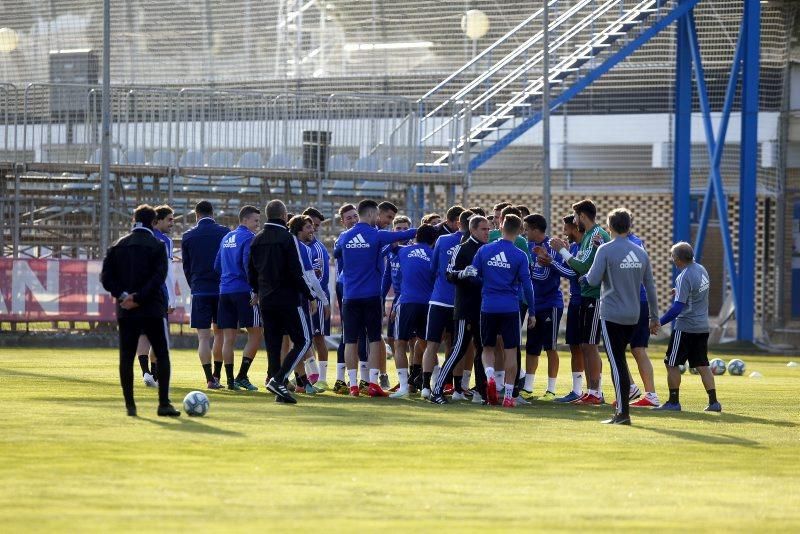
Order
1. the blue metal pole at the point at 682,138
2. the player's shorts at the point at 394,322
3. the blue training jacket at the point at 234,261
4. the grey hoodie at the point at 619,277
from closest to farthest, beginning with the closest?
the grey hoodie at the point at 619,277 → the blue training jacket at the point at 234,261 → the player's shorts at the point at 394,322 → the blue metal pole at the point at 682,138

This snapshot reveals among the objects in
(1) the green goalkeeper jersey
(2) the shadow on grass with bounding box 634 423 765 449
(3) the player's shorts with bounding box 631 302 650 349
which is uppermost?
(1) the green goalkeeper jersey

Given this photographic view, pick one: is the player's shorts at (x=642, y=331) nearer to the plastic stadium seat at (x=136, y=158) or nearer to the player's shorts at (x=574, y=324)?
the player's shorts at (x=574, y=324)

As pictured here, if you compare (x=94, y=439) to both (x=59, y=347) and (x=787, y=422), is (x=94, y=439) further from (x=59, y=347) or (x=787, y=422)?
(x=59, y=347)

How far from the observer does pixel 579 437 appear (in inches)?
525

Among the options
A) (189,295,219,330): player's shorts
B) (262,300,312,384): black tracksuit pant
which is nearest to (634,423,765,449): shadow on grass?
(262,300,312,384): black tracksuit pant

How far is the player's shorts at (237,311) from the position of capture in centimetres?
1786

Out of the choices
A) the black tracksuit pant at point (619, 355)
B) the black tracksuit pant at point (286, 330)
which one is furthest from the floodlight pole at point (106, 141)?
the black tracksuit pant at point (619, 355)

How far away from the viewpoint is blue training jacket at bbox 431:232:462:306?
16.5m

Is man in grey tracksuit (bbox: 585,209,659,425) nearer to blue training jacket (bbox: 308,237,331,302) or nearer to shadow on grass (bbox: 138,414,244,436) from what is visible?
shadow on grass (bbox: 138,414,244,436)

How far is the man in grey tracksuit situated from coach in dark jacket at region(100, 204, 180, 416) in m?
3.96

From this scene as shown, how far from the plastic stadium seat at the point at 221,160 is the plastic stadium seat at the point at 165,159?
0.68m

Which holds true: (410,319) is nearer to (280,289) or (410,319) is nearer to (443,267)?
(443,267)

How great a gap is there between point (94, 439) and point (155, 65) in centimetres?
3063

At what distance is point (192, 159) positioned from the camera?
29.6m
